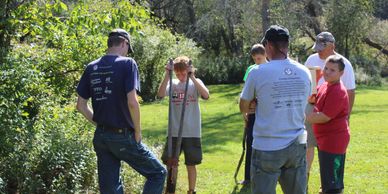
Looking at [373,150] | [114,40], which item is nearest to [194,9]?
[373,150]

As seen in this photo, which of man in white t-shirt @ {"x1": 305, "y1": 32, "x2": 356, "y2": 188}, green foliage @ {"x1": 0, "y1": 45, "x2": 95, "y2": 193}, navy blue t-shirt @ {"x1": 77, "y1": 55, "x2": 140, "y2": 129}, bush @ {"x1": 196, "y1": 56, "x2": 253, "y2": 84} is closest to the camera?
navy blue t-shirt @ {"x1": 77, "y1": 55, "x2": 140, "y2": 129}

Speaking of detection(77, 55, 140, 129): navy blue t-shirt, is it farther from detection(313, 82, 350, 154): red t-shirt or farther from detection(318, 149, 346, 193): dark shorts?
detection(318, 149, 346, 193): dark shorts

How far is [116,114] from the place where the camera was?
178 inches

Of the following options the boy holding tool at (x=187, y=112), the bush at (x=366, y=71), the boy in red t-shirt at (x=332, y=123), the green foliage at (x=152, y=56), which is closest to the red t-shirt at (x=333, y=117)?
the boy in red t-shirt at (x=332, y=123)

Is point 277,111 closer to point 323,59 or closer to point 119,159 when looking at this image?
point 119,159

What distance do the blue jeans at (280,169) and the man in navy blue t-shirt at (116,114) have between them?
1.03m

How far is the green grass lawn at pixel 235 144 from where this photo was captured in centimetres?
717

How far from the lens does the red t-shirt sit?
16.6 feet

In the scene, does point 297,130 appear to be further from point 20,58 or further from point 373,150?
point 373,150

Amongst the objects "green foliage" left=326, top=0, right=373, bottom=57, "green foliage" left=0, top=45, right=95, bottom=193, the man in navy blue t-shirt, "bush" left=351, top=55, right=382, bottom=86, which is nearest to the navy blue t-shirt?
the man in navy blue t-shirt

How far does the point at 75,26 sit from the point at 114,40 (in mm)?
2372

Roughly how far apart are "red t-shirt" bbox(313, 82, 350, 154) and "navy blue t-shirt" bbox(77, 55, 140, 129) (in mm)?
1885

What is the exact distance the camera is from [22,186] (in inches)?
211

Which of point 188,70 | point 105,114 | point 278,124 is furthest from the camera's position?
point 188,70
